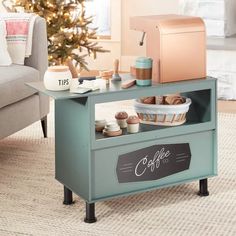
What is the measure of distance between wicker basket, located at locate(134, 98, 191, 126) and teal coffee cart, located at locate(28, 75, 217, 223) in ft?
0.15

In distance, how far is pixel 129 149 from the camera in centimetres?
291

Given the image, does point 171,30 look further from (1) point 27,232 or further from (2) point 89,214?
(1) point 27,232

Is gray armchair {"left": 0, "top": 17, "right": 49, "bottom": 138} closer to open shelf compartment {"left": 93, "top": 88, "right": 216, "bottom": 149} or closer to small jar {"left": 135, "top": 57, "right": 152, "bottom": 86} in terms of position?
open shelf compartment {"left": 93, "top": 88, "right": 216, "bottom": 149}

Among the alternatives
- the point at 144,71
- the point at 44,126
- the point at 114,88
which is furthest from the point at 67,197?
the point at 44,126

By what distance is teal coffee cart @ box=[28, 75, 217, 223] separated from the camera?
282 cm

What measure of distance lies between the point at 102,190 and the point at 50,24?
7.90ft

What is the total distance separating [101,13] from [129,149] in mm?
3315

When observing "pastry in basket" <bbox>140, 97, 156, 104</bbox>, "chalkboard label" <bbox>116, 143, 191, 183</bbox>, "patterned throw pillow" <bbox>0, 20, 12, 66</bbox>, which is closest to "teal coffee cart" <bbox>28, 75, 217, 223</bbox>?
"chalkboard label" <bbox>116, 143, 191, 183</bbox>

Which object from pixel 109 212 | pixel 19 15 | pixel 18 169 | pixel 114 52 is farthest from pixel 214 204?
pixel 114 52

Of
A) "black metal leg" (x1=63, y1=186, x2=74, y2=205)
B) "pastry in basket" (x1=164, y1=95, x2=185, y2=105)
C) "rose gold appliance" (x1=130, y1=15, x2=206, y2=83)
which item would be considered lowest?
"black metal leg" (x1=63, y1=186, x2=74, y2=205)

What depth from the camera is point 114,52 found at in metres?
6.00

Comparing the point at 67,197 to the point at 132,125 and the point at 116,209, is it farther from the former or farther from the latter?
the point at 132,125

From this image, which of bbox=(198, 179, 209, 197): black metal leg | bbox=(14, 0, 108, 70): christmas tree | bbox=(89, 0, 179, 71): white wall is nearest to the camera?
bbox=(198, 179, 209, 197): black metal leg

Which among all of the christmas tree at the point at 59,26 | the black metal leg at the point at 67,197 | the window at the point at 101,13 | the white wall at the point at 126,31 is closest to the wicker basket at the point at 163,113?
the black metal leg at the point at 67,197
